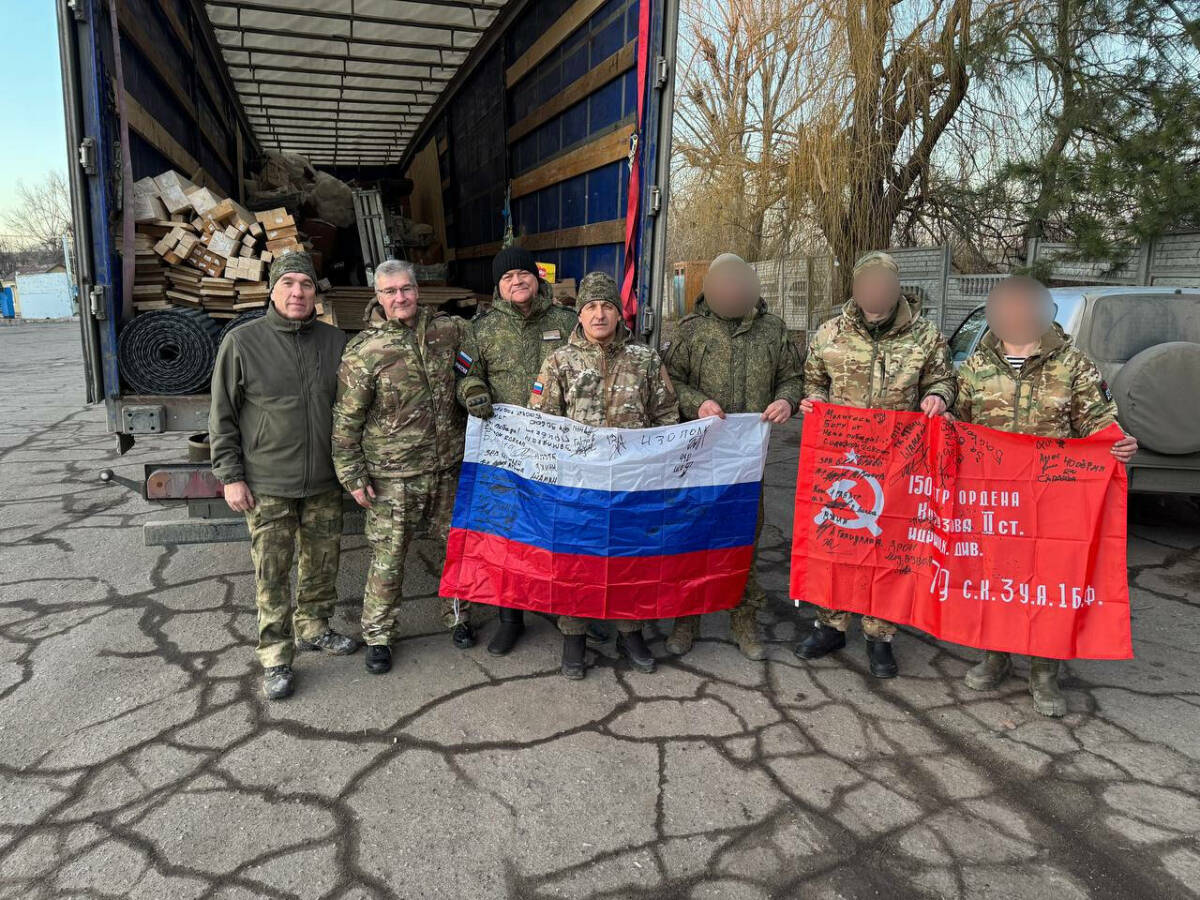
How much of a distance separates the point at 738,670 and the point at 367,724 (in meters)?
1.65

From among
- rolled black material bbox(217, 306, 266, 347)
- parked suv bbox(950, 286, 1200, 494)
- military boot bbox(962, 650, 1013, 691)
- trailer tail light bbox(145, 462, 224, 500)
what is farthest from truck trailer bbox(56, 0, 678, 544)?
parked suv bbox(950, 286, 1200, 494)

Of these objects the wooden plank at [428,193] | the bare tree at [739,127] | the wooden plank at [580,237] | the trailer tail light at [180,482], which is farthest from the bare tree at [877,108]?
the trailer tail light at [180,482]

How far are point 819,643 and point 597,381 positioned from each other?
1650 mm

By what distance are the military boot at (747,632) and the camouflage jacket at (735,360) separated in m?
0.98

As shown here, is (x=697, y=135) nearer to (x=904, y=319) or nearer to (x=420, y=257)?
(x=420, y=257)

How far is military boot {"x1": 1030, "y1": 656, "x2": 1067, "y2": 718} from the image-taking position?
3.15 meters

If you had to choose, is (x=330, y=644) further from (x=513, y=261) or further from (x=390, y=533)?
(x=513, y=261)

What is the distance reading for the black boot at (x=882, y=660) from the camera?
3.46 metres

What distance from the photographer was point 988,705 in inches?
128

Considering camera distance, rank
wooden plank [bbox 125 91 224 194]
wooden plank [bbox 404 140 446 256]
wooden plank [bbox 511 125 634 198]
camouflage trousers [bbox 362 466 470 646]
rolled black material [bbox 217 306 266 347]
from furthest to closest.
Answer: wooden plank [bbox 404 140 446 256] → wooden plank [bbox 511 125 634 198] → wooden plank [bbox 125 91 224 194] → rolled black material [bbox 217 306 266 347] → camouflage trousers [bbox 362 466 470 646]

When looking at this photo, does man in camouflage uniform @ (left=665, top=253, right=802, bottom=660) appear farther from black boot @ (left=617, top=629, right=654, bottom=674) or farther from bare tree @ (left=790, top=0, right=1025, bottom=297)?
bare tree @ (left=790, top=0, right=1025, bottom=297)

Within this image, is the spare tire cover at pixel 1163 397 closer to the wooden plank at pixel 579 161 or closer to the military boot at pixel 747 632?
the military boot at pixel 747 632

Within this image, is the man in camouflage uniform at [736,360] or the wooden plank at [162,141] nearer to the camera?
the man in camouflage uniform at [736,360]

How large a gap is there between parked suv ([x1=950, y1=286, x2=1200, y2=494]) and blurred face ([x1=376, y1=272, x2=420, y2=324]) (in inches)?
114
